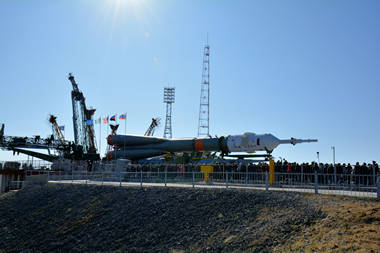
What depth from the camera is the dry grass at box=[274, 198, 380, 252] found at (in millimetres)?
8945

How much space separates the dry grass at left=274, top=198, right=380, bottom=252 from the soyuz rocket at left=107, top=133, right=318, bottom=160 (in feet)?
47.2

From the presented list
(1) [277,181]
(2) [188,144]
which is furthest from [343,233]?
(2) [188,144]

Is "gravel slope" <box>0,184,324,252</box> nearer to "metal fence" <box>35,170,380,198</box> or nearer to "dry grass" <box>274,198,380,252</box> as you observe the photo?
"dry grass" <box>274,198,380,252</box>

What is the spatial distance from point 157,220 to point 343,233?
25.4 feet

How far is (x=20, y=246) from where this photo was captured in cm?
1655

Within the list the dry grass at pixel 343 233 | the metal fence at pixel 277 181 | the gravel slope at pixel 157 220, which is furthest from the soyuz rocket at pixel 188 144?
the dry grass at pixel 343 233

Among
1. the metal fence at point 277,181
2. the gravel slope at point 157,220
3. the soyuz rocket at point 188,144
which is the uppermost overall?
the soyuz rocket at point 188,144

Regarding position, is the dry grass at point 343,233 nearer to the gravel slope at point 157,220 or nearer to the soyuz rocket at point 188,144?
the gravel slope at point 157,220

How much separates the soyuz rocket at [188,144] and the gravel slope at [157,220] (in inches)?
415

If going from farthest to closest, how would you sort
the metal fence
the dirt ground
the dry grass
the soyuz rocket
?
1. the soyuz rocket
2. the metal fence
3. the dirt ground
4. the dry grass

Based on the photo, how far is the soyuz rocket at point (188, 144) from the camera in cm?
2667

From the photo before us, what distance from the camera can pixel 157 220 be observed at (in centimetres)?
1504

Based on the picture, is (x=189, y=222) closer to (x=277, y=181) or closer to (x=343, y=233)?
(x=343, y=233)

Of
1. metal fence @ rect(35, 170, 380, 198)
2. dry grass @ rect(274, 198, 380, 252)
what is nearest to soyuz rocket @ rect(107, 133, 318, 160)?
metal fence @ rect(35, 170, 380, 198)
